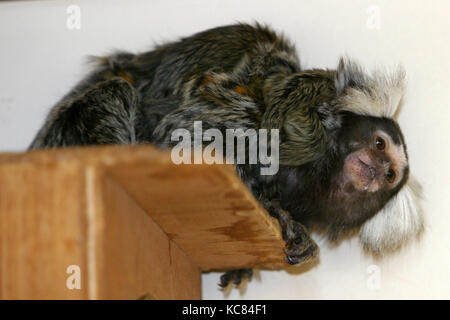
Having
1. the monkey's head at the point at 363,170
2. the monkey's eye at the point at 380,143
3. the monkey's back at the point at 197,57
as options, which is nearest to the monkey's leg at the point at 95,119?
the monkey's back at the point at 197,57

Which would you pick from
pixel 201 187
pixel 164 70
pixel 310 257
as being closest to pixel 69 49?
pixel 164 70

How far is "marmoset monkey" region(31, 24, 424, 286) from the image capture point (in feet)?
5.98

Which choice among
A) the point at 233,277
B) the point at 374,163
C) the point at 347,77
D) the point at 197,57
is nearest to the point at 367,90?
the point at 347,77

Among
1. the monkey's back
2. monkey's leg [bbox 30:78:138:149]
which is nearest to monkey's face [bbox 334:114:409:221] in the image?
the monkey's back

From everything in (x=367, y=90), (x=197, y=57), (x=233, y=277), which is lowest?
(x=233, y=277)

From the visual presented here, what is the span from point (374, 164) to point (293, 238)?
1.05 ft

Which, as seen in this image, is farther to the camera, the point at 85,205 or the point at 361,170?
the point at 361,170

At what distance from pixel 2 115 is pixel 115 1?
0.59 m

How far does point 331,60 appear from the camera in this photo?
220 cm

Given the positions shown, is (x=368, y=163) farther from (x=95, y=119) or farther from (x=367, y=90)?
(x=95, y=119)

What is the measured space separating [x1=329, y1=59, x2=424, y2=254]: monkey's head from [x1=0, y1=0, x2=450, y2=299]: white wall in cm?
10

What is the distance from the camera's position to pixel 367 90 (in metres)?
1.95

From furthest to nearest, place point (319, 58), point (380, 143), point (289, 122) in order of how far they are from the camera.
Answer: point (319, 58) < point (380, 143) < point (289, 122)

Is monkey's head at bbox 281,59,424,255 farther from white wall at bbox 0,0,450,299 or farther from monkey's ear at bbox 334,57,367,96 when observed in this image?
white wall at bbox 0,0,450,299
